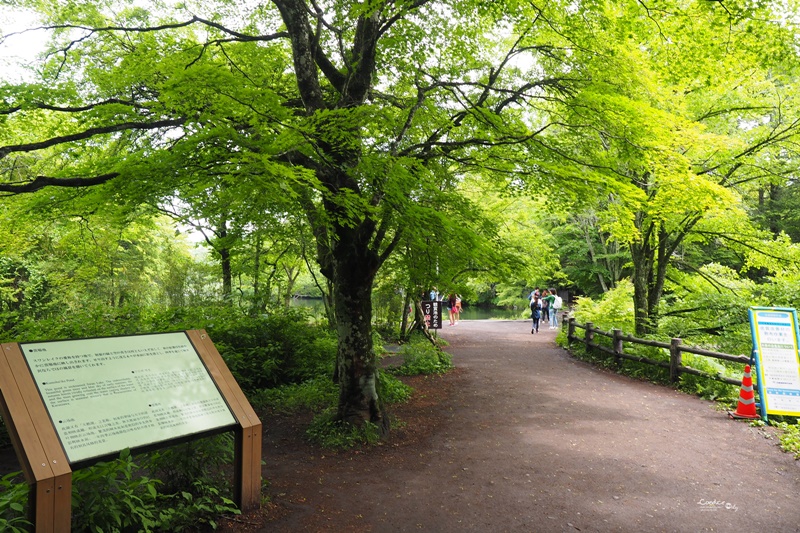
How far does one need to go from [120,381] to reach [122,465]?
0.64 meters

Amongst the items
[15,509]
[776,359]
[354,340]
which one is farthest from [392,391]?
[15,509]

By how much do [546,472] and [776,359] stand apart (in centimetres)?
457

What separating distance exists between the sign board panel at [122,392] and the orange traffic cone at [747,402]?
7730 mm

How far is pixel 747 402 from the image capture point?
730 cm

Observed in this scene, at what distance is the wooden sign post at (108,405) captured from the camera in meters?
2.92

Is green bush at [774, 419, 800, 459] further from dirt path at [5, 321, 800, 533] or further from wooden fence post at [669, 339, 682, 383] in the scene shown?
wooden fence post at [669, 339, 682, 383]

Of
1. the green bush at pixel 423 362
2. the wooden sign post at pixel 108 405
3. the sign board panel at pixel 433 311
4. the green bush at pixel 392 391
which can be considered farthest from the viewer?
the sign board panel at pixel 433 311

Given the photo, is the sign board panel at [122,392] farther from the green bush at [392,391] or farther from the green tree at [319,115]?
the green bush at [392,391]

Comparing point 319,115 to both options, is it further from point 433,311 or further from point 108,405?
point 433,311

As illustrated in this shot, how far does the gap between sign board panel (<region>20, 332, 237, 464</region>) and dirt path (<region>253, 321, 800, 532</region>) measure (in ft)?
3.58

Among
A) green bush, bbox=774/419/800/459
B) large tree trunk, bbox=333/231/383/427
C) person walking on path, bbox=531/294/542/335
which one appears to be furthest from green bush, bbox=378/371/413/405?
person walking on path, bbox=531/294/542/335

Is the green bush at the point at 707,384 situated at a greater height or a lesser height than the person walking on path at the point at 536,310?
lesser

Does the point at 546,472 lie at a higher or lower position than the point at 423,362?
lower

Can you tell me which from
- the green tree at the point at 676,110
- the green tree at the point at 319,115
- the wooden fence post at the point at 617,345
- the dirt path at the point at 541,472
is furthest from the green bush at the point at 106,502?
the wooden fence post at the point at 617,345
